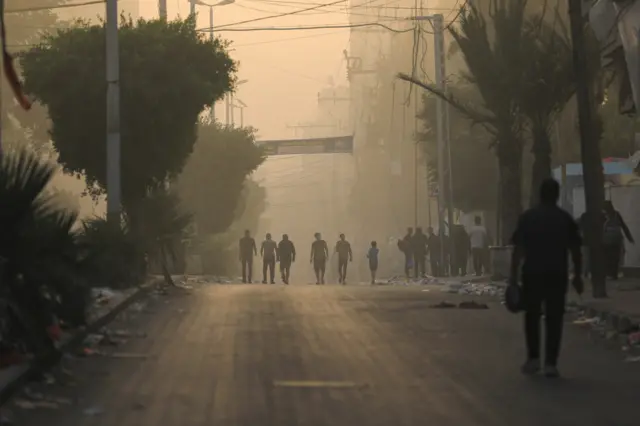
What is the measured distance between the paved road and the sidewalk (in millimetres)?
568

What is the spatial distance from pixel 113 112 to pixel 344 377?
57.9 feet

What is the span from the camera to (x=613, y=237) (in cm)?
2702

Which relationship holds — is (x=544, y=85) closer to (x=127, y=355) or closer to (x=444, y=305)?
(x=444, y=305)

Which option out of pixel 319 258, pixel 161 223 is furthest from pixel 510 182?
pixel 319 258

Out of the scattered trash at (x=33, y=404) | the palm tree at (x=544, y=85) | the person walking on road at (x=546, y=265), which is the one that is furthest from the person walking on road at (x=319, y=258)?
the scattered trash at (x=33, y=404)

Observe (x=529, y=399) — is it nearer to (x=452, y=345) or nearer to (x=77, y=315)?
(x=452, y=345)

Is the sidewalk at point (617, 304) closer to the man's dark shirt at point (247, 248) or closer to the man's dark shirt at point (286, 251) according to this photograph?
the man's dark shirt at point (286, 251)

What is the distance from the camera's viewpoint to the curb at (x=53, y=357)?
10.3 meters

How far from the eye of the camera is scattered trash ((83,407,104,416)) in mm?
9533

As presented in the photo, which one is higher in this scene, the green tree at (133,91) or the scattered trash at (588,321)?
the green tree at (133,91)

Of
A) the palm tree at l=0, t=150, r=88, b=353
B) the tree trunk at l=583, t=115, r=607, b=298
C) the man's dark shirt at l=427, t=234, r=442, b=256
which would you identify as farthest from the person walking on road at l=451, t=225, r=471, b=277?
the palm tree at l=0, t=150, r=88, b=353

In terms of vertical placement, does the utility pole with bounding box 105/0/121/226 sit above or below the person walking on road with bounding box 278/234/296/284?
above

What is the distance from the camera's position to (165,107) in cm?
3119

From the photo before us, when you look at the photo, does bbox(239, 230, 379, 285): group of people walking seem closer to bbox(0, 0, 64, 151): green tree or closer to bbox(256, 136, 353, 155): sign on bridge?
bbox(0, 0, 64, 151): green tree
